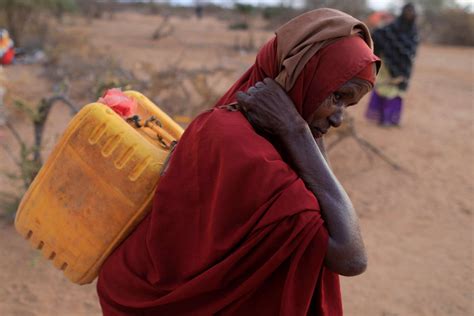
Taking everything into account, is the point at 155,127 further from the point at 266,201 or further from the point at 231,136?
the point at 266,201

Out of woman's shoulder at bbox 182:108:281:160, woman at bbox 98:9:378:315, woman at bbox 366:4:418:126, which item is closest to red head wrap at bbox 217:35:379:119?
woman at bbox 98:9:378:315

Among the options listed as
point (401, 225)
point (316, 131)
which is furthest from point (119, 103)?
point (401, 225)

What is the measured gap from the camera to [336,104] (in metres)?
1.70

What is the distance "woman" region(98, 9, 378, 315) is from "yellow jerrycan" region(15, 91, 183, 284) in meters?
0.11

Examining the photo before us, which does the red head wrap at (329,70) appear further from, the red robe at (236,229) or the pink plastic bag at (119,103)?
the pink plastic bag at (119,103)

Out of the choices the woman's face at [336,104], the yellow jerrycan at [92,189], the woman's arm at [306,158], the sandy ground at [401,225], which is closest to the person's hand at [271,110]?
the woman's arm at [306,158]

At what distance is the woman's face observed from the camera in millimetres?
1662

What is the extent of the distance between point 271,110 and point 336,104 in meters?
0.23

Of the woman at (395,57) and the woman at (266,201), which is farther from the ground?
the woman at (266,201)

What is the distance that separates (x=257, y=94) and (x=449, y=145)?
23.1ft

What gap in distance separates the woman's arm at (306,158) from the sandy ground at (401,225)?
2329 mm

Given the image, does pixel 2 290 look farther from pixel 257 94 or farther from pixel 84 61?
pixel 84 61

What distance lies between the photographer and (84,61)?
9977 millimetres

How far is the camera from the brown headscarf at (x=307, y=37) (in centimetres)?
158
